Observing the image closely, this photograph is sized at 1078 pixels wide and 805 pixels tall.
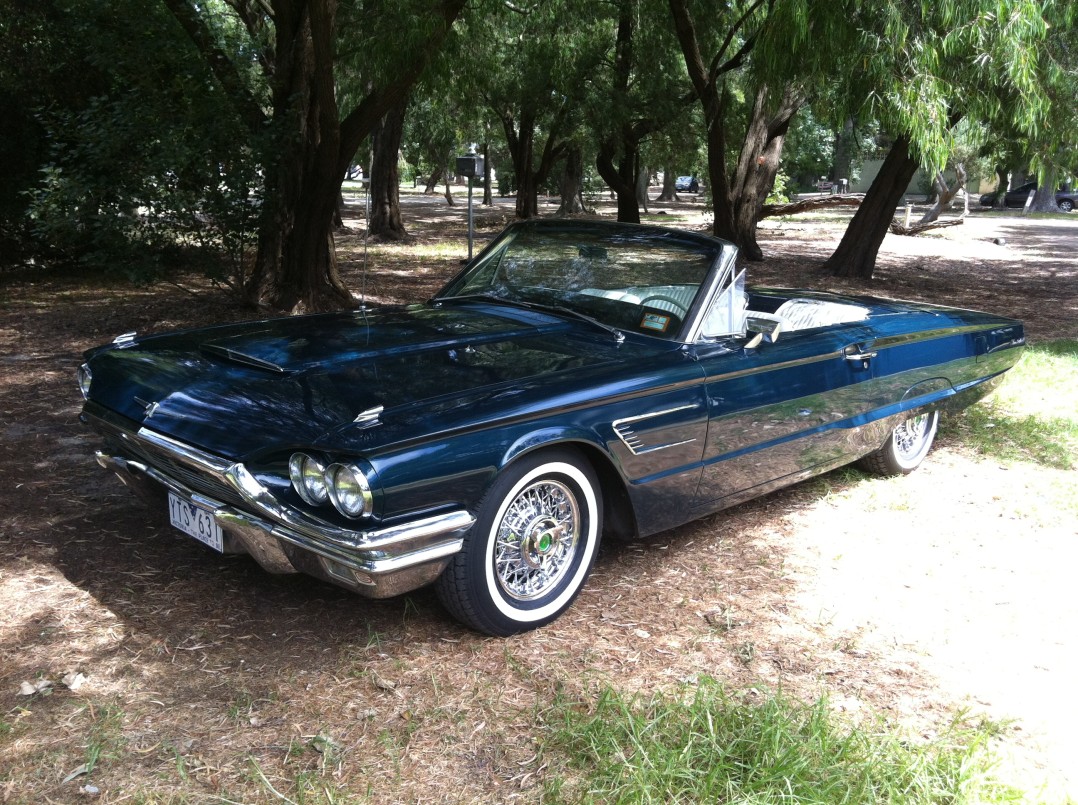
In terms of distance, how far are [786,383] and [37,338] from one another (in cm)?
736

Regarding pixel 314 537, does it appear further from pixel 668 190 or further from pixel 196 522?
pixel 668 190

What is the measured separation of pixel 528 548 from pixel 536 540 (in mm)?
43

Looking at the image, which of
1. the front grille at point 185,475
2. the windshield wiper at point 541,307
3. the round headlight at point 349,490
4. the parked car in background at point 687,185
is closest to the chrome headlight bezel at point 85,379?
the front grille at point 185,475

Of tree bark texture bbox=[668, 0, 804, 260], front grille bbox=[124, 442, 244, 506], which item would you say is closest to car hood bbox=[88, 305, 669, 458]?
front grille bbox=[124, 442, 244, 506]

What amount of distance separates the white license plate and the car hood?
284 mm

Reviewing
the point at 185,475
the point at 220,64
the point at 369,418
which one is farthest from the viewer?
the point at 220,64

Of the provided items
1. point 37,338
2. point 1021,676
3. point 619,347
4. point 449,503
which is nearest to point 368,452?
point 449,503

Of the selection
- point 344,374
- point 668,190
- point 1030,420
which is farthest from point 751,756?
point 668,190

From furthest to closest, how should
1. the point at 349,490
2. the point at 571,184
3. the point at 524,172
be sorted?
the point at 571,184, the point at 524,172, the point at 349,490

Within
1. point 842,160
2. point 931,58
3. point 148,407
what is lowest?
point 148,407

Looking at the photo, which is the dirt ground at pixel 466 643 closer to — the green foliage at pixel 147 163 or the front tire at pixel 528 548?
the front tire at pixel 528 548

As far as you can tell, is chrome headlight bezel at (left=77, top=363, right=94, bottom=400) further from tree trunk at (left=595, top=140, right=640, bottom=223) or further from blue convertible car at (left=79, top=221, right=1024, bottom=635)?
tree trunk at (left=595, top=140, right=640, bottom=223)

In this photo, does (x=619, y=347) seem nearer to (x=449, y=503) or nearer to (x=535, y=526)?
(x=535, y=526)

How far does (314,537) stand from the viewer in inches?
125
